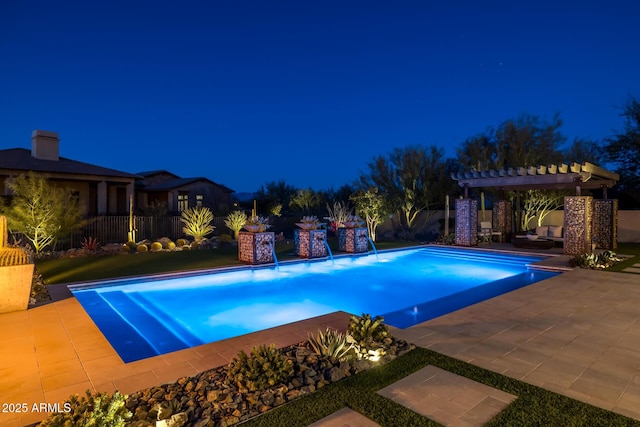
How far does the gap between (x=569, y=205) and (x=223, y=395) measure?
443 inches

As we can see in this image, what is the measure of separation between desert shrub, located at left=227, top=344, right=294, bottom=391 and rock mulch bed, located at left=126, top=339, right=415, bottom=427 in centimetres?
5

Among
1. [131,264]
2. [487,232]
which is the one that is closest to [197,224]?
[131,264]

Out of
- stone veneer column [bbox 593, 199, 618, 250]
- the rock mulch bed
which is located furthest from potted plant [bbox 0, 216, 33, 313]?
stone veneer column [bbox 593, 199, 618, 250]

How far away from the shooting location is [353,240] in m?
11.4

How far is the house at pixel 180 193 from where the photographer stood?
899 inches

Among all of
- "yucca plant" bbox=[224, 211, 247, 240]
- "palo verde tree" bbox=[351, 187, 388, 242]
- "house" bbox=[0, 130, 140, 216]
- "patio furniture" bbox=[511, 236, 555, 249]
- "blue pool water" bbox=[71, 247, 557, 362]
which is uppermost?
"house" bbox=[0, 130, 140, 216]

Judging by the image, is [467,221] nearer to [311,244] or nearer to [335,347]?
[311,244]

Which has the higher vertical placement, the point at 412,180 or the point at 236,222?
the point at 412,180

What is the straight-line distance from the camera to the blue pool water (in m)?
4.94

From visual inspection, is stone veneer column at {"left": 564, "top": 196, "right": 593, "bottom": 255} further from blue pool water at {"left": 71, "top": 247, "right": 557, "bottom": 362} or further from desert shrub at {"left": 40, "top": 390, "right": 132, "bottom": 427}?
desert shrub at {"left": 40, "top": 390, "right": 132, "bottom": 427}

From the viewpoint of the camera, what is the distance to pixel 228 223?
14352 mm

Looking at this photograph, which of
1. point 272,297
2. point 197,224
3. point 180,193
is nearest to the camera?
point 272,297

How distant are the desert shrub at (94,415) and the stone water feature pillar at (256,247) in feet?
22.2

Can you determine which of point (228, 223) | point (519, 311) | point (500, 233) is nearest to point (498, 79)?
point (500, 233)
